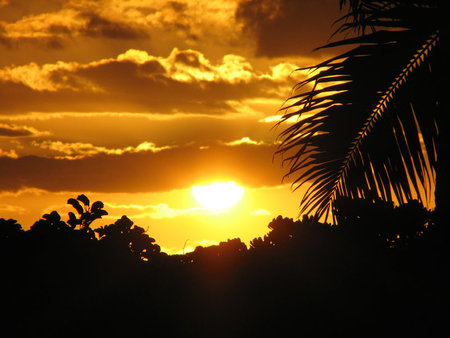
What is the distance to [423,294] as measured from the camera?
4055mm

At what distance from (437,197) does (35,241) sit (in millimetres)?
3933

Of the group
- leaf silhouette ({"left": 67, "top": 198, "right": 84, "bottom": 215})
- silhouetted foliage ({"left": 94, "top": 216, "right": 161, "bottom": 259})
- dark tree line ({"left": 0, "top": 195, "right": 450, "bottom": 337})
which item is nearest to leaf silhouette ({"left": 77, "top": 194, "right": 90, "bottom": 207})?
leaf silhouette ({"left": 67, "top": 198, "right": 84, "bottom": 215})

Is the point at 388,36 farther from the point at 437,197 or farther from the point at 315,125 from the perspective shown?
the point at 437,197

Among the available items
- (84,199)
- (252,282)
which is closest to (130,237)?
(84,199)

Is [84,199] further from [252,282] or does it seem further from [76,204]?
[252,282]

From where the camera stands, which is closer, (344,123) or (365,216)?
(365,216)

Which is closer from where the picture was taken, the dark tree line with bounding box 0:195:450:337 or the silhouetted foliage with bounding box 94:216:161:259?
the dark tree line with bounding box 0:195:450:337

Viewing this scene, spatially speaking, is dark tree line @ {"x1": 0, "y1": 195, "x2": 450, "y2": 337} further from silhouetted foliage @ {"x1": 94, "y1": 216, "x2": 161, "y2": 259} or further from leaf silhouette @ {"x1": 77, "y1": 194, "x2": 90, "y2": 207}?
Answer: leaf silhouette @ {"x1": 77, "y1": 194, "x2": 90, "y2": 207}

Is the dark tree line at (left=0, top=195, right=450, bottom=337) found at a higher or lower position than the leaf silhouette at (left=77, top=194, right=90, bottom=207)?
lower

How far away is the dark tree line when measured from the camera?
400 centimetres

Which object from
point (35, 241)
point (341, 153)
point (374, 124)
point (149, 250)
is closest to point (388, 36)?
point (374, 124)

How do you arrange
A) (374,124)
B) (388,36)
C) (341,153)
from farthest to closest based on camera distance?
(341,153)
(374,124)
(388,36)

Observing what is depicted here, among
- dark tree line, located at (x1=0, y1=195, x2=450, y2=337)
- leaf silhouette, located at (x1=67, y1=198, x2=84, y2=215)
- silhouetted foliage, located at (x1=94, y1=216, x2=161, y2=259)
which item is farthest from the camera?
leaf silhouette, located at (x1=67, y1=198, x2=84, y2=215)

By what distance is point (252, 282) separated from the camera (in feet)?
14.3
